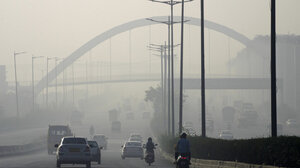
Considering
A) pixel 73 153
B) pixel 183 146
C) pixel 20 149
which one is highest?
pixel 183 146

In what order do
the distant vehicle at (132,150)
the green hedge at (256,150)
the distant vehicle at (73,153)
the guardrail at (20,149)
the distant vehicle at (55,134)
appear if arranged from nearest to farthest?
the green hedge at (256,150), the distant vehicle at (73,153), the distant vehicle at (132,150), the guardrail at (20,149), the distant vehicle at (55,134)

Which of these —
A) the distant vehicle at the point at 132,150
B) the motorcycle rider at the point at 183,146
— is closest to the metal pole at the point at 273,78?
the motorcycle rider at the point at 183,146

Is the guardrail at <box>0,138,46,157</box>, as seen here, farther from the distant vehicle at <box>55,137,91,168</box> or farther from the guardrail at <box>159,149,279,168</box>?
the distant vehicle at <box>55,137,91,168</box>

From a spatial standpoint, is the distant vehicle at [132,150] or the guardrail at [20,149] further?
the guardrail at [20,149]

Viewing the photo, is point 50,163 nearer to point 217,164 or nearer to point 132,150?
point 217,164

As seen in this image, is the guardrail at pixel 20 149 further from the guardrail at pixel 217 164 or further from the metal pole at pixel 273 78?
the metal pole at pixel 273 78

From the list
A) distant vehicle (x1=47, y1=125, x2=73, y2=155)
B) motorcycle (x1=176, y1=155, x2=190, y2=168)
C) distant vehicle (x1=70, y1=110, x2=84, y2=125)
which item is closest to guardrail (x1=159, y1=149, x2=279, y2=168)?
motorcycle (x1=176, y1=155, x2=190, y2=168)

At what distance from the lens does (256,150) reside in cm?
3459

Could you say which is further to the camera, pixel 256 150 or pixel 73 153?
pixel 73 153

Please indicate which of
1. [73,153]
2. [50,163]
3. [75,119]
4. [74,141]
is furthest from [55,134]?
[75,119]

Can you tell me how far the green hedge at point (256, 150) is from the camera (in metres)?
30.1

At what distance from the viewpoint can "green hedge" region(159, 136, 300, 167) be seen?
30109 mm

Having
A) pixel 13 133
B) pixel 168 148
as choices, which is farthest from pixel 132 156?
pixel 13 133

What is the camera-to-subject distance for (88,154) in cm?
4194
